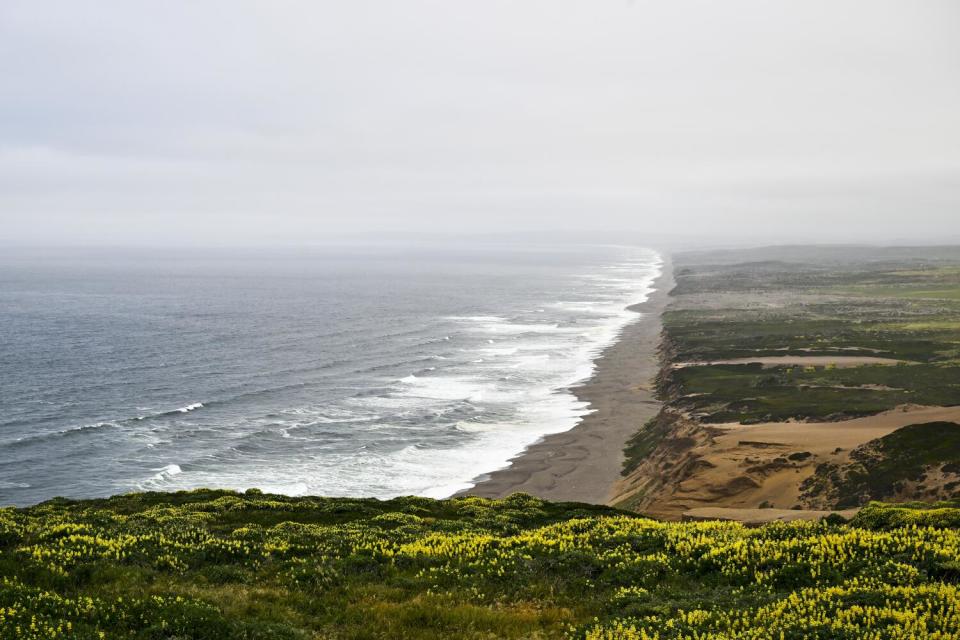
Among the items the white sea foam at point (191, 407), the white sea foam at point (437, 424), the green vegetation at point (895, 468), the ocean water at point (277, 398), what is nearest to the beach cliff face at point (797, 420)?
the green vegetation at point (895, 468)

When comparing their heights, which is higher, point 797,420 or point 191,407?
point 797,420

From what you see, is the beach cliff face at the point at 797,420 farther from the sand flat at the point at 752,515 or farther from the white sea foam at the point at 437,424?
the white sea foam at the point at 437,424

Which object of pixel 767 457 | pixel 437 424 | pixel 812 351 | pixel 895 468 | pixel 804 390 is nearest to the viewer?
pixel 895 468

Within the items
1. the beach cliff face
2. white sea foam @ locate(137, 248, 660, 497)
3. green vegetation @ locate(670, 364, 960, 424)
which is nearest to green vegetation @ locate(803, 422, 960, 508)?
the beach cliff face

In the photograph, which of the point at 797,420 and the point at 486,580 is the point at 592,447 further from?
the point at 486,580

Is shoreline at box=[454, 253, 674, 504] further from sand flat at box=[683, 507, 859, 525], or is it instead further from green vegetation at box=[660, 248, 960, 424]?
sand flat at box=[683, 507, 859, 525]

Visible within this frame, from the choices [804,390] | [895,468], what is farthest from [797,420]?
[895,468]

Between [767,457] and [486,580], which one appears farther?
[767,457]
